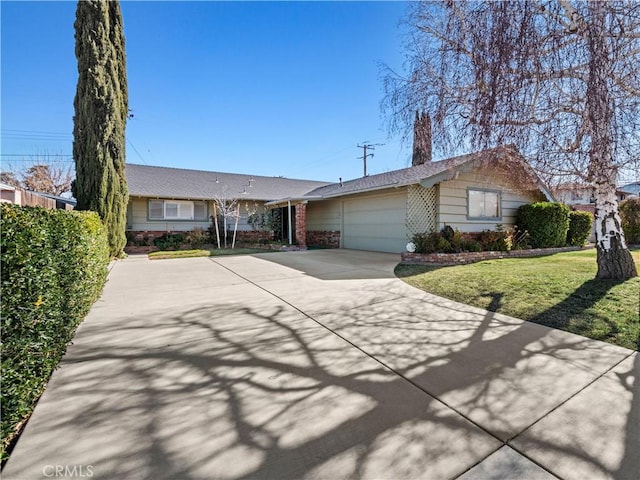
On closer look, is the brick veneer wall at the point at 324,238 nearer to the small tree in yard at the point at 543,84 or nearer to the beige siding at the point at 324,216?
the beige siding at the point at 324,216

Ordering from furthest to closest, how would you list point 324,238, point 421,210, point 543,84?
point 324,238 < point 421,210 < point 543,84

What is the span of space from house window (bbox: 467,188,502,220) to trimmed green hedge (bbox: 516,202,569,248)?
Answer: 1.14 m

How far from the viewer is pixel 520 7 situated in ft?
13.4

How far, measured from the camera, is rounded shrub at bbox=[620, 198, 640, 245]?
1365 cm

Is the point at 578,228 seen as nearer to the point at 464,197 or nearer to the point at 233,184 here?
the point at 464,197

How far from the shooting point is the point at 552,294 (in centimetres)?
505

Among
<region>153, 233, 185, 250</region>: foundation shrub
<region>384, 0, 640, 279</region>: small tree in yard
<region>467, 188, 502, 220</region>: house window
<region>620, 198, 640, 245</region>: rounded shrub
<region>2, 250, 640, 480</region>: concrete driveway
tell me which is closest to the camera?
<region>2, 250, 640, 480</region>: concrete driveway

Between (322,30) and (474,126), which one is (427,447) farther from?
(322,30)

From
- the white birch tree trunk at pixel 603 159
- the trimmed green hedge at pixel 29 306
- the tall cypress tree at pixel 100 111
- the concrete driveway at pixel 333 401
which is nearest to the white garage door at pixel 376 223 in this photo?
the white birch tree trunk at pixel 603 159

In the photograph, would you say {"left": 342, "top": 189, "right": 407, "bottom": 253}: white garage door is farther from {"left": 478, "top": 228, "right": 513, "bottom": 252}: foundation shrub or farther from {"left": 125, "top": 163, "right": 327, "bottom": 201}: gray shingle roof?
{"left": 125, "top": 163, "right": 327, "bottom": 201}: gray shingle roof

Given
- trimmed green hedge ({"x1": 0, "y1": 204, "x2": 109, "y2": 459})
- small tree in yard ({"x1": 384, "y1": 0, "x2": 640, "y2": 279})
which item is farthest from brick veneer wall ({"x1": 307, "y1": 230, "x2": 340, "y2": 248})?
trimmed green hedge ({"x1": 0, "y1": 204, "x2": 109, "y2": 459})

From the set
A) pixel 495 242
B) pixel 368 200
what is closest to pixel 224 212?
pixel 368 200

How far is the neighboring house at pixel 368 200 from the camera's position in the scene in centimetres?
1002

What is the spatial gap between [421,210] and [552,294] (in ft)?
19.4
